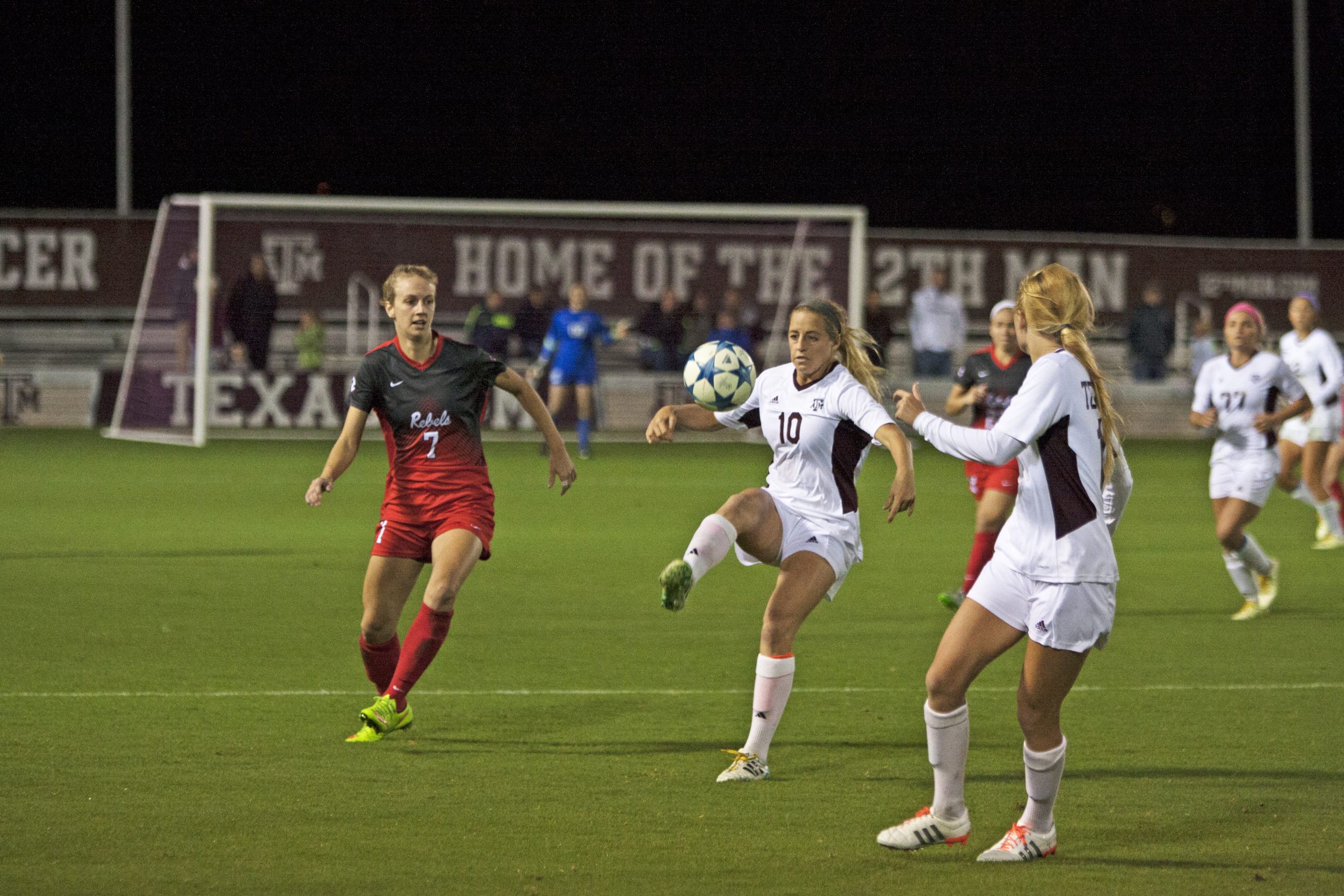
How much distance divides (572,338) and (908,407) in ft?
51.6

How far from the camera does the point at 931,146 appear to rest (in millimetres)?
49125

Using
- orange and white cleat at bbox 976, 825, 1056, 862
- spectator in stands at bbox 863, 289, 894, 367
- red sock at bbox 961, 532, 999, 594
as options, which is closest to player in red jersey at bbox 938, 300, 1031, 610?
red sock at bbox 961, 532, 999, 594

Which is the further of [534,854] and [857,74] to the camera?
[857,74]

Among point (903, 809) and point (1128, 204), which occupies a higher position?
point (1128, 204)

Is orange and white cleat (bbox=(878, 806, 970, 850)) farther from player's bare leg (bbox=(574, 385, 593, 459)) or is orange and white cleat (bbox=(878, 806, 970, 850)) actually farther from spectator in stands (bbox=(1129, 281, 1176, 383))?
spectator in stands (bbox=(1129, 281, 1176, 383))

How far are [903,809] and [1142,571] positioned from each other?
691 cm

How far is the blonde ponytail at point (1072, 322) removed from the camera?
5.19m

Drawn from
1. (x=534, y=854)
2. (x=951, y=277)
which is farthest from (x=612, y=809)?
(x=951, y=277)

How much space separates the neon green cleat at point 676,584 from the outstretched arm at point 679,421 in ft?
2.02

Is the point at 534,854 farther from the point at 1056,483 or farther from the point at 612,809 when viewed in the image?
the point at 1056,483

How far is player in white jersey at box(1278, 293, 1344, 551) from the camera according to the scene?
1302 cm

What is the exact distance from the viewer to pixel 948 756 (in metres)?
5.33

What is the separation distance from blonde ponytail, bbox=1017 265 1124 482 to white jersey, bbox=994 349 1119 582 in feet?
0.09

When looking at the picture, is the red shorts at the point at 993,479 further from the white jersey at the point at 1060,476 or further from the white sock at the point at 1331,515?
the white sock at the point at 1331,515
